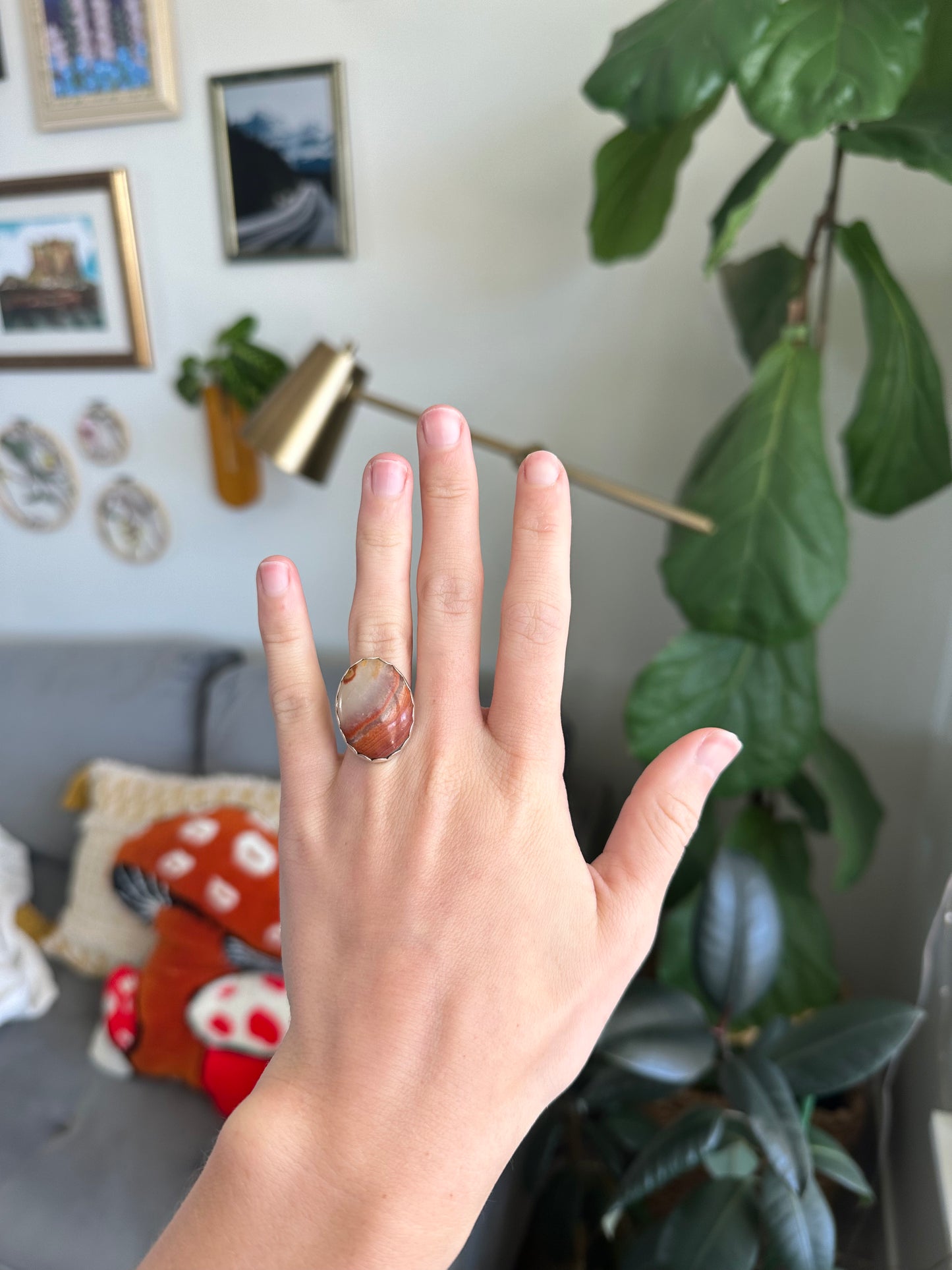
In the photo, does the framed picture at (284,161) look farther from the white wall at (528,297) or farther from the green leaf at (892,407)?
the green leaf at (892,407)

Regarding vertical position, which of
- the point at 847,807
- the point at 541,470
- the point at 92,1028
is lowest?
the point at 92,1028

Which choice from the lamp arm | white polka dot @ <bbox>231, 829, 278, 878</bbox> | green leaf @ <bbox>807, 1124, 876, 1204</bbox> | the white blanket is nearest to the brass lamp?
the lamp arm

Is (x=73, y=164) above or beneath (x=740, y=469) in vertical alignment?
above

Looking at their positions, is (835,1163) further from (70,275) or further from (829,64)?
(70,275)

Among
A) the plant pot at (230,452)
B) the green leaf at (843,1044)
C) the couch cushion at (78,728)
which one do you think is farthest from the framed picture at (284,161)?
the green leaf at (843,1044)

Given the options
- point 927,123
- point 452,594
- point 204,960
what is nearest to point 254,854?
point 204,960

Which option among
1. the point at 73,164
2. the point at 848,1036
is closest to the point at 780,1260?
the point at 848,1036

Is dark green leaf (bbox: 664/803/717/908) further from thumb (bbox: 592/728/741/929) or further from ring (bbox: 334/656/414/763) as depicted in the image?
ring (bbox: 334/656/414/763)

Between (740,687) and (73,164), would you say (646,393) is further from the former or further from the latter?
(73,164)

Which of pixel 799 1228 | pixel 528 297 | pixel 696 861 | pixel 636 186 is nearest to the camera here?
pixel 799 1228
